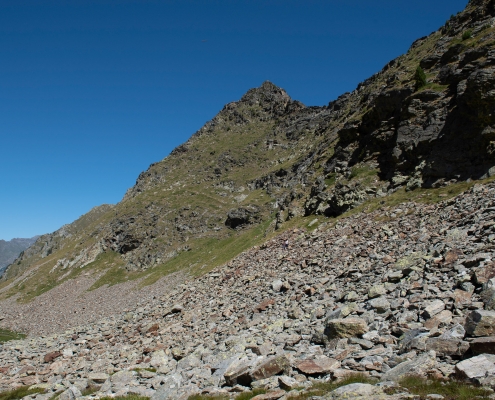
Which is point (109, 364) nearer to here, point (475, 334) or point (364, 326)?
point (364, 326)

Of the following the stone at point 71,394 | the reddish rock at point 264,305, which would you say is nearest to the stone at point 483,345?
the reddish rock at point 264,305

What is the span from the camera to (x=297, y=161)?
85.9 m

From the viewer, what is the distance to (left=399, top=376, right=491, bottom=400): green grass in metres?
5.80

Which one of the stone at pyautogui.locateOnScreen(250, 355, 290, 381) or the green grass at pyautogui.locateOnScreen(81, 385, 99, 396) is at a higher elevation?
the stone at pyautogui.locateOnScreen(250, 355, 290, 381)

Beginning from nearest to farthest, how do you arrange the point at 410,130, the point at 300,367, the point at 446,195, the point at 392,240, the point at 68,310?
the point at 300,367 → the point at 392,240 → the point at 446,195 → the point at 410,130 → the point at 68,310

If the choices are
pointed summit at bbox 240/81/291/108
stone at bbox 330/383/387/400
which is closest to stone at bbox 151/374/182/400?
stone at bbox 330/383/387/400

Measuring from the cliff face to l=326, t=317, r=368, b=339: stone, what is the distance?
63.3 ft

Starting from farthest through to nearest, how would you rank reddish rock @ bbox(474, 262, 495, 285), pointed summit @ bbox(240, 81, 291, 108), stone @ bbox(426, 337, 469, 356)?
pointed summit @ bbox(240, 81, 291, 108), reddish rock @ bbox(474, 262, 495, 285), stone @ bbox(426, 337, 469, 356)

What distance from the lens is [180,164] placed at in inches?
4845

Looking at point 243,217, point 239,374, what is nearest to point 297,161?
point 243,217

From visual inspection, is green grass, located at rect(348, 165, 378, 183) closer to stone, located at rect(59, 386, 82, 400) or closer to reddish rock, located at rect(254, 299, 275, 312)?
reddish rock, located at rect(254, 299, 275, 312)

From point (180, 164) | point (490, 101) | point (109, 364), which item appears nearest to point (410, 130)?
point (490, 101)

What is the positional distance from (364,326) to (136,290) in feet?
163

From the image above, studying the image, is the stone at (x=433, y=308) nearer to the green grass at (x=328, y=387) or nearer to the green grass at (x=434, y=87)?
the green grass at (x=328, y=387)
